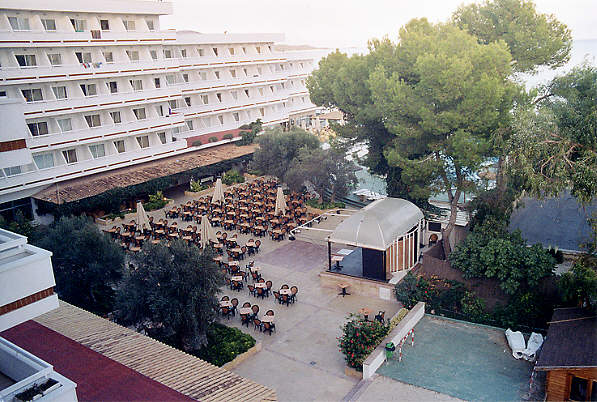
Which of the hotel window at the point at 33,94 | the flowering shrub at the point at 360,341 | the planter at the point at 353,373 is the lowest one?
the planter at the point at 353,373

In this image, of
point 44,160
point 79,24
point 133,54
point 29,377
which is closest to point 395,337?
point 29,377

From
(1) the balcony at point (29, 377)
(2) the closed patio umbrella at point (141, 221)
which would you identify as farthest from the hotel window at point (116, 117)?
(1) the balcony at point (29, 377)

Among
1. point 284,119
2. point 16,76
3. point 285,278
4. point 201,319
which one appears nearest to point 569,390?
point 201,319

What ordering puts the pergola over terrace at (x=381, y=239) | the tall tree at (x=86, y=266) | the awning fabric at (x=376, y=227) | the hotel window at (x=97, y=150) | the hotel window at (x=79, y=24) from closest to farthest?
the tall tree at (x=86, y=266) → the awning fabric at (x=376, y=227) → the pergola over terrace at (x=381, y=239) → the hotel window at (x=79, y=24) → the hotel window at (x=97, y=150)

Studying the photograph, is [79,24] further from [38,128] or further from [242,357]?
[242,357]

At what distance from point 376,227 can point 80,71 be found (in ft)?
73.4

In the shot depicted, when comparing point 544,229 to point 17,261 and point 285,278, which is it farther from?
point 17,261

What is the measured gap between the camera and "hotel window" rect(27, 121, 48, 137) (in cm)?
2998

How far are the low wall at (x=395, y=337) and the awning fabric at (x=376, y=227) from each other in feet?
8.83

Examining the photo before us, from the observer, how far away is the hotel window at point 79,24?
32.3 meters

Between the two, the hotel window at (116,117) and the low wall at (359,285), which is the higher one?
the hotel window at (116,117)

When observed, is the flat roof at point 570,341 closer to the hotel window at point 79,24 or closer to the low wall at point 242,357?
the low wall at point 242,357

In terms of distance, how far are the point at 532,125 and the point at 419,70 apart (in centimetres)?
600

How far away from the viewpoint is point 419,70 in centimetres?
2122
